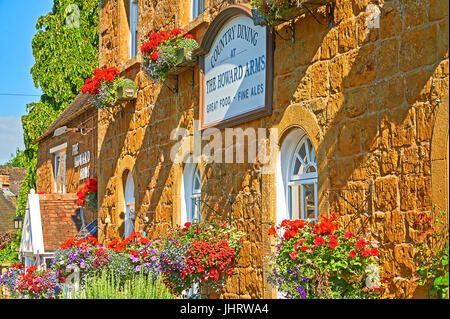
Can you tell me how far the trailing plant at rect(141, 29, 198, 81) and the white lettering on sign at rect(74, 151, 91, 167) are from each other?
678 cm

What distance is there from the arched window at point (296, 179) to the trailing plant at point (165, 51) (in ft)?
9.46

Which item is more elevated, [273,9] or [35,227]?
[273,9]

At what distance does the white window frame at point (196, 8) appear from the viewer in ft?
37.5

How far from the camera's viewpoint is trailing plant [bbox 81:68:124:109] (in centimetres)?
1334

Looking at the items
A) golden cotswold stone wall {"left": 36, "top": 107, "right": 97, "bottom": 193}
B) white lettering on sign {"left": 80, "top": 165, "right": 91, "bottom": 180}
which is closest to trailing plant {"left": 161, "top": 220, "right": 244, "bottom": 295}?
golden cotswold stone wall {"left": 36, "top": 107, "right": 97, "bottom": 193}

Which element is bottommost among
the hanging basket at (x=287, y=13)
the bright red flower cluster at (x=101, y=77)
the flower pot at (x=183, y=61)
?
the hanging basket at (x=287, y=13)

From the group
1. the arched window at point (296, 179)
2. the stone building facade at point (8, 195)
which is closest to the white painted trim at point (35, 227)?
the arched window at point (296, 179)

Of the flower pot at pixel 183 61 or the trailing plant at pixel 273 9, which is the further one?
the flower pot at pixel 183 61

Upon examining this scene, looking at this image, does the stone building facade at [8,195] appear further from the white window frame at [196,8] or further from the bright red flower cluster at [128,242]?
the white window frame at [196,8]

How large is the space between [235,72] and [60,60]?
17.3 m

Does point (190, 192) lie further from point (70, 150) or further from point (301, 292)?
point (70, 150)

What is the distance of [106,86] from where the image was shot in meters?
13.4

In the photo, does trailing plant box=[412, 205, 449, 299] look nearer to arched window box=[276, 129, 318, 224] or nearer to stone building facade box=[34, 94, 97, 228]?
arched window box=[276, 129, 318, 224]

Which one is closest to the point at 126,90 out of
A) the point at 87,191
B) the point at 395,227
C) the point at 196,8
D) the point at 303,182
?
the point at 196,8
